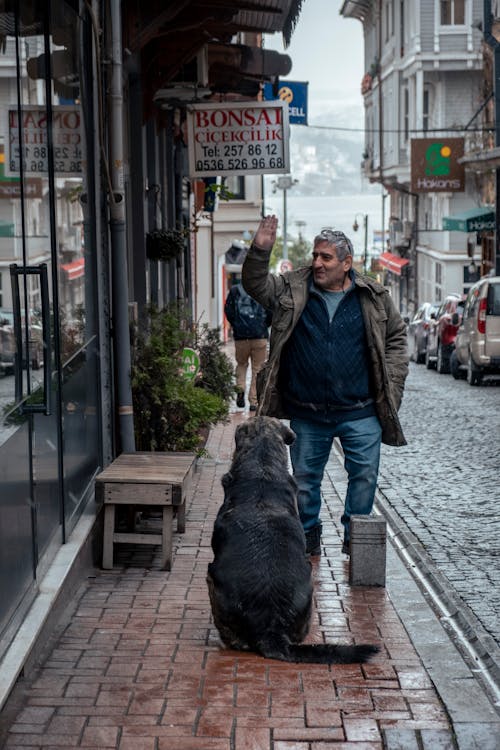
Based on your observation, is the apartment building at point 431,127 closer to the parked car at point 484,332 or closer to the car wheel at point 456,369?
the car wheel at point 456,369

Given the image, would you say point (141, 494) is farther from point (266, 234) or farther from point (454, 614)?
point (454, 614)

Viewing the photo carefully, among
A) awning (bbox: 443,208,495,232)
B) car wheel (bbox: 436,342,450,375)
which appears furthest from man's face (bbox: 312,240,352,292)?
awning (bbox: 443,208,495,232)

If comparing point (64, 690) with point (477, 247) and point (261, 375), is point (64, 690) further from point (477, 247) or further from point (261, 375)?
point (477, 247)

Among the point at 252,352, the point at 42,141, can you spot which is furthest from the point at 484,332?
A: the point at 42,141

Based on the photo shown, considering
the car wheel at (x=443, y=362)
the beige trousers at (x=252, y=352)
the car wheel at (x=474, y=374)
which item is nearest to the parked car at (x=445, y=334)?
the car wheel at (x=443, y=362)

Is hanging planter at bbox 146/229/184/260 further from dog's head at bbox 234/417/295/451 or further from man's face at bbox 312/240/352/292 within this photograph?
dog's head at bbox 234/417/295/451

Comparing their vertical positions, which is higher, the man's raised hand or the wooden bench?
the man's raised hand

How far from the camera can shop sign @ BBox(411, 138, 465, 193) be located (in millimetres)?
46688

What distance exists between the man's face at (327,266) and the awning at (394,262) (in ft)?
182

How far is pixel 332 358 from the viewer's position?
7625mm

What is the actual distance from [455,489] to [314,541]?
138 inches

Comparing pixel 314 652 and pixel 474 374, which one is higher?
pixel 314 652

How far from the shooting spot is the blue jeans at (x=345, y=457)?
7828mm

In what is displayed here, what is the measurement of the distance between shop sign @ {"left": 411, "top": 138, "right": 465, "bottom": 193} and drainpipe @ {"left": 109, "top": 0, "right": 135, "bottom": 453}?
38710 millimetres
